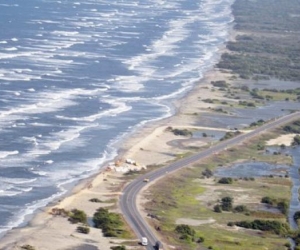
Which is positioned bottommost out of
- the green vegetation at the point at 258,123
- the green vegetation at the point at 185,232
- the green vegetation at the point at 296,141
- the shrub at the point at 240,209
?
the green vegetation at the point at 296,141

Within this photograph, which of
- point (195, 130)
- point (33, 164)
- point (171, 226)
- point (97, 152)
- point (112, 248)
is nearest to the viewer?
point (112, 248)

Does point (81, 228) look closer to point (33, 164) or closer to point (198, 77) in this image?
point (33, 164)

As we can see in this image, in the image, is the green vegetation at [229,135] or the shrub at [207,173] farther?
the green vegetation at [229,135]

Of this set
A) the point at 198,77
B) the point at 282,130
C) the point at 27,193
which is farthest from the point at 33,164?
the point at 198,77

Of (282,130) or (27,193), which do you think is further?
(282,130)

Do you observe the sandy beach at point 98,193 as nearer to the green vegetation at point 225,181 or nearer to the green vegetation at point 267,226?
the green vegetation at point 225,181

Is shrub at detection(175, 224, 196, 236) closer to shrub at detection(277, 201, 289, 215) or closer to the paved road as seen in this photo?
Result: the paved road

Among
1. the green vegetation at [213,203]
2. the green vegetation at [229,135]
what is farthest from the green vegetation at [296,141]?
the green vegetation at [213,203]

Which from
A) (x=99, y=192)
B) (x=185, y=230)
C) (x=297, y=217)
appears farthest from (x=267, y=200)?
(x=99, y=192)
